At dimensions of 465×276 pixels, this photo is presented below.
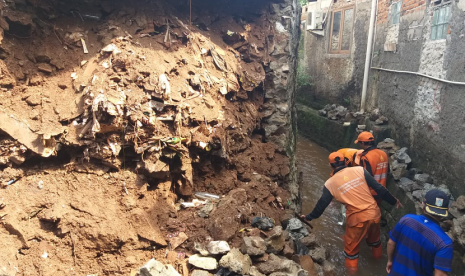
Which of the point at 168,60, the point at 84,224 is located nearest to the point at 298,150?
the point at 168,60

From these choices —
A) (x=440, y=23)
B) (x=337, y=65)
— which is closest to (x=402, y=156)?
(x=440, y=23)

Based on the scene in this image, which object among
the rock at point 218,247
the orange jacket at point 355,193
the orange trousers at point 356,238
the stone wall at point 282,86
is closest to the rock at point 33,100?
the rock at point 218,247

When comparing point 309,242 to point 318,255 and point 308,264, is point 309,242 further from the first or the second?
point 308,264

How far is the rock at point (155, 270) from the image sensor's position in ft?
8.59

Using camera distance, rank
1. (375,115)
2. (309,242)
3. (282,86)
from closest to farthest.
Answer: (309,242), (282,86), (375,115)

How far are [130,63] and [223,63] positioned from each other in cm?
189

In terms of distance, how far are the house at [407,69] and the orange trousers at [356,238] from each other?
1452mm

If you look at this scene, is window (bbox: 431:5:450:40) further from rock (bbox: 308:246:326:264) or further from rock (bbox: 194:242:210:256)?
rock (bbox: 194:242:210:256)

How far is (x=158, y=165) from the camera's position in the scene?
3607 mm

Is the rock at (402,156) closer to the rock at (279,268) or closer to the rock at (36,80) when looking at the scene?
the rock at (279,268)

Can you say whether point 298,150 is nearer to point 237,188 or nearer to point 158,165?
point 237,188

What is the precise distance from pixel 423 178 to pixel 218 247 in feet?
14.1

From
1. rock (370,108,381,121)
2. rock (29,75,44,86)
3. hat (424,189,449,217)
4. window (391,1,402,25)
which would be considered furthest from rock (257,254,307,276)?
window (391,1,402,25)

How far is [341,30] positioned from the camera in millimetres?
11125
